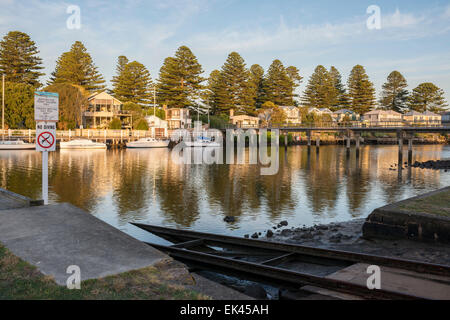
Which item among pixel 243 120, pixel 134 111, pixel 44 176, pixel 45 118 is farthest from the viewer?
pixel 243 120

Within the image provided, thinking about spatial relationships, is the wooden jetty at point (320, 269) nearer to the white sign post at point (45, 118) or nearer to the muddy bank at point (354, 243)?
the muddy bank at point (354, 243)

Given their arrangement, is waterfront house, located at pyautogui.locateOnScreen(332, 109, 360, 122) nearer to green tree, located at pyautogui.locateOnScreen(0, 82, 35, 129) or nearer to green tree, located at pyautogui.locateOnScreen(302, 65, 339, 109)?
green tree, located at pyautogui.locateOnScreen(302, 65, 339, 109)

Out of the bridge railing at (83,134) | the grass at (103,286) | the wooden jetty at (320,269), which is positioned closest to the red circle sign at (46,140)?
the wooden jetty at (320,269)

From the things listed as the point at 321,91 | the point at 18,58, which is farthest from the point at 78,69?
the point at 321,91

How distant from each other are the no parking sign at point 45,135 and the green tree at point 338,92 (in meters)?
119

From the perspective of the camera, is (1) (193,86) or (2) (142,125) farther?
(1) (193,86)

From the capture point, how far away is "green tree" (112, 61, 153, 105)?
97.9 meters

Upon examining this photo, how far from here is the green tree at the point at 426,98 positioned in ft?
429

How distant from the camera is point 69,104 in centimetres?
7106

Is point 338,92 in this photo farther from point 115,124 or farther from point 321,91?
point 115,124

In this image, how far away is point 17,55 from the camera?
84000 millimetres

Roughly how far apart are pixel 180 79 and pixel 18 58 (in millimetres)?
36854
